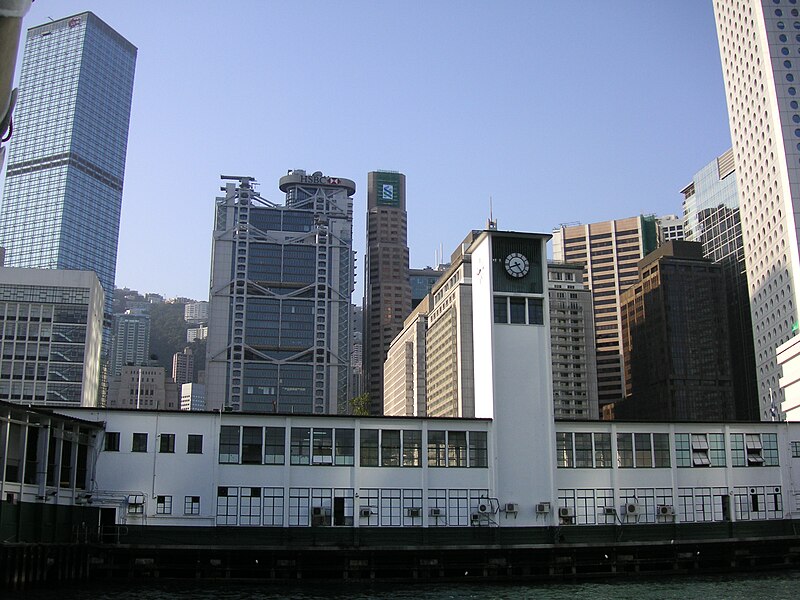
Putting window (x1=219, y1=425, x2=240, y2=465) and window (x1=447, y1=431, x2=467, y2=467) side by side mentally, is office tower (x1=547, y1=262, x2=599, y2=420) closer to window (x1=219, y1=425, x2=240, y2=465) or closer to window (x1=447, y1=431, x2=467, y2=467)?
window (x1=447, y1=431, x2=467, y2=467)

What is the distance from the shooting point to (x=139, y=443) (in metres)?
51.1

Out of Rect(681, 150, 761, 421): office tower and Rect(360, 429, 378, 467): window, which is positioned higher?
Rect(681, 150, 761, 421): office tower

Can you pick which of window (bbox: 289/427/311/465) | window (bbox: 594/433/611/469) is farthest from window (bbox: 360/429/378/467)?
window (bbox: 594/433/611/469)

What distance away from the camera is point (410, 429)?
5378 centimetres

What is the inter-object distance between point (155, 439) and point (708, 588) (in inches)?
1239

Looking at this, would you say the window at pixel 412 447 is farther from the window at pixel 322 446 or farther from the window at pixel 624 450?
the window at pixel 624 450

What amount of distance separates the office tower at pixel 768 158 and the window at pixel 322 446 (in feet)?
294

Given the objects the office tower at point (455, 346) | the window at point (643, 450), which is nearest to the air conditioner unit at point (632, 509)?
the window at point (643, 450)

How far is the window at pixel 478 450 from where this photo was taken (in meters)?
53.8

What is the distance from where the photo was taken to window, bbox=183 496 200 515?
5025 cm

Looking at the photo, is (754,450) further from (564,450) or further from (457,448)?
(457,448)

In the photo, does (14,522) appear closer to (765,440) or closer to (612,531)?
(612,531)

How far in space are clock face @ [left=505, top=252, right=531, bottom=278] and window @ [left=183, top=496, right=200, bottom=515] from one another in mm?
24322

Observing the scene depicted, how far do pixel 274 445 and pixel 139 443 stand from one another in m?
7.85
